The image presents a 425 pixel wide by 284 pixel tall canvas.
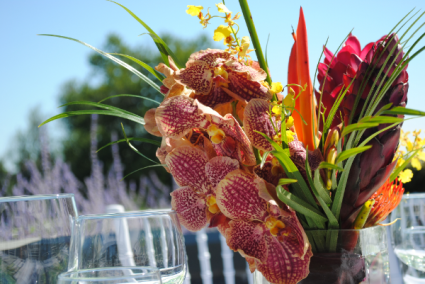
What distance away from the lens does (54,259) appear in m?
0.49

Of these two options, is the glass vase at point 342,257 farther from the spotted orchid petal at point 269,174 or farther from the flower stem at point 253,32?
the flower stem at point 253,32

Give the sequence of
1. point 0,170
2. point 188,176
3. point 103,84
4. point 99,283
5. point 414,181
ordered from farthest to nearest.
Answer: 1. point 103,84
2. point 0,170
3. point 414,181
4. point 188,176
5. point 99,283

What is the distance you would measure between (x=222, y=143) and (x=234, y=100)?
0.17ft

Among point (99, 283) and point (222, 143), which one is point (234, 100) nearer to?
point (222, 143)

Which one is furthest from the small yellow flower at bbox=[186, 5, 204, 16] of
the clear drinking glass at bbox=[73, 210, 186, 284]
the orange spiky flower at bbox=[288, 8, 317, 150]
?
the clear drinking glass at bbox=[73, 210, 186, 284]

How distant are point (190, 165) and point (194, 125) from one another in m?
0.05

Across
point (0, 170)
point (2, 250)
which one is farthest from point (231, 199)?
point (0, 170)

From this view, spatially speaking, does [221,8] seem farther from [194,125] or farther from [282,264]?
[282,264]

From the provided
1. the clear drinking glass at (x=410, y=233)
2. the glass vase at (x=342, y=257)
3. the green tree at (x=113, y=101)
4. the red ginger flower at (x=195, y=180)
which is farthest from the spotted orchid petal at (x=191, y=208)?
the green tree at (x=113, y=101)

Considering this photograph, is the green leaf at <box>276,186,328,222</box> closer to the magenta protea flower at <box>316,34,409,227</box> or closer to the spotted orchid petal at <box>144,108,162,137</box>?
the magenta protea flower at <box>316,34,409,227</box>

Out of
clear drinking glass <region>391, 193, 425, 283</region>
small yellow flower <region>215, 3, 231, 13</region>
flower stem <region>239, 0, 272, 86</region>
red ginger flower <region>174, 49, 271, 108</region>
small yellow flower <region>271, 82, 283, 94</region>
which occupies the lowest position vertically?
clear drinking glass <region>391, 193, 425, 283</region>

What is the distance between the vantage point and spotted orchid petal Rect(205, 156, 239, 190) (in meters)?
0.40

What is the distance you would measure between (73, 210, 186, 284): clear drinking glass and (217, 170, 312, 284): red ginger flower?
7 cm

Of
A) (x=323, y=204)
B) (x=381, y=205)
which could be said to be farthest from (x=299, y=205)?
(x=381, y=205)
